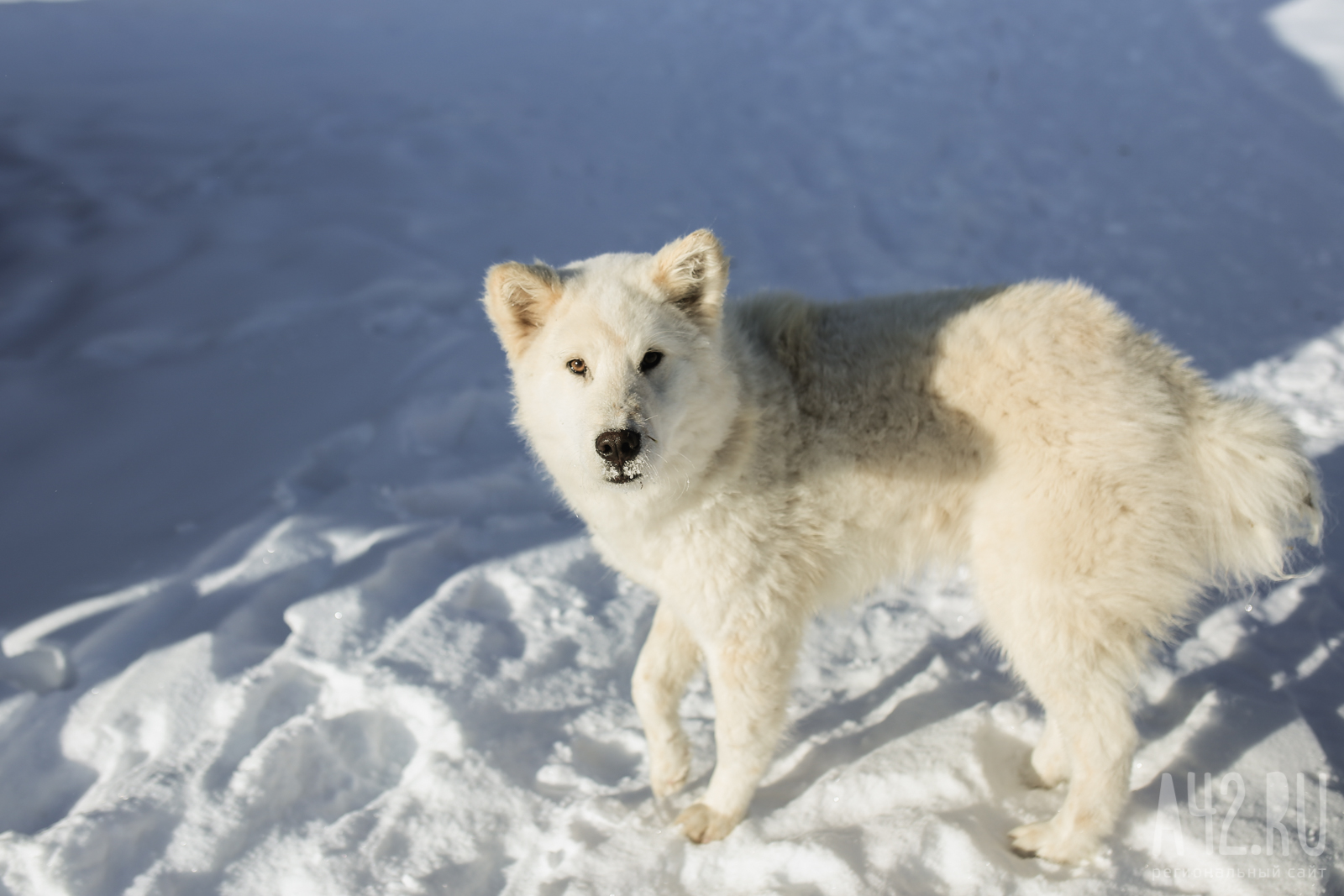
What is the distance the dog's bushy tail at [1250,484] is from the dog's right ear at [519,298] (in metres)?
1.99

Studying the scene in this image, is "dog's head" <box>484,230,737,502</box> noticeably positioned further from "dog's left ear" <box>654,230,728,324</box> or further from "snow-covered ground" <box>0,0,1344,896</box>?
"snow-covered ground" <box>0,0,1344,896</box>

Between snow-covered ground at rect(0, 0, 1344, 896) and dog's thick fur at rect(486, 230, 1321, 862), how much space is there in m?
0.49

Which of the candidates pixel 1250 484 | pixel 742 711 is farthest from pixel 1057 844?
pixel 1250 484

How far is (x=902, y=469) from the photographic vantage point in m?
2.67

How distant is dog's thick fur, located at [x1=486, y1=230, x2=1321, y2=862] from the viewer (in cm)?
247

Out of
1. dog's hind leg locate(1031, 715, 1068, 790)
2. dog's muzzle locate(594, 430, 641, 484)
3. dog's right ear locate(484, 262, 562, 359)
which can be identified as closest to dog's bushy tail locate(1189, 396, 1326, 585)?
dog's hind leg locate(1031, 715, 1068, 790)

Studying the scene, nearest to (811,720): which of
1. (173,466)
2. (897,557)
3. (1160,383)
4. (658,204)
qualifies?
(897,557)

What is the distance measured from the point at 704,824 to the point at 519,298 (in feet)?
5.96

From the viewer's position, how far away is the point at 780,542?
2688 mm

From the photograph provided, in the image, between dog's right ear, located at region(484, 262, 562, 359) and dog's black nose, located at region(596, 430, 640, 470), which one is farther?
dog's right ear, located at region(484, 262, 562, 359)

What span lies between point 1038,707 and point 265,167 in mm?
6737

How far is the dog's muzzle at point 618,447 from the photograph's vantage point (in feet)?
7.50

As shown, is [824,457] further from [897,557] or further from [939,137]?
[939,137]

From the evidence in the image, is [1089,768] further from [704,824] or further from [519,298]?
[519,298]
